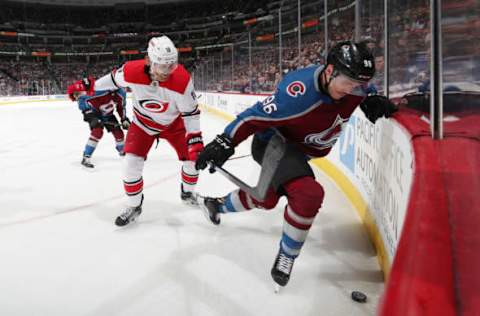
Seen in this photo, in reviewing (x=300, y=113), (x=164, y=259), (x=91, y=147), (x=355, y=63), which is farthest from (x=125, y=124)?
(x=355, y=63)

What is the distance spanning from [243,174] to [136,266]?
225cm

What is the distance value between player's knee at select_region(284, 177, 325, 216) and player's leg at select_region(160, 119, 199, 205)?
1.33 m

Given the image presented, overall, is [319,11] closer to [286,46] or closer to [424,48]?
[286,46]

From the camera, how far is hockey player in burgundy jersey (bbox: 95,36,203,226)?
8.70 ft

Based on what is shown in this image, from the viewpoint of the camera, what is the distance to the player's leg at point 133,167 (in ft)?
9.17

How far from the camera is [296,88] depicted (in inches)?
71.9

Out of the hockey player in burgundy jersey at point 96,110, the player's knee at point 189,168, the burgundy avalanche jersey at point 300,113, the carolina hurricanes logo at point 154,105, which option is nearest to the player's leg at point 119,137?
Result: the hockey player in burgundy jersey at point 96,110

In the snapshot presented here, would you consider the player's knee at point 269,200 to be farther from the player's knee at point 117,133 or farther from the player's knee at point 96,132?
the player's knee at point 117,133

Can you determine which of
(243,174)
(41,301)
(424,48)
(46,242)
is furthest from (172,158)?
(424,48)

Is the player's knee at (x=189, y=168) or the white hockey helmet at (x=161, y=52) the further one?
the player's knee at (x=189, y=168)

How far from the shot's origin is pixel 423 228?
2.54 feet

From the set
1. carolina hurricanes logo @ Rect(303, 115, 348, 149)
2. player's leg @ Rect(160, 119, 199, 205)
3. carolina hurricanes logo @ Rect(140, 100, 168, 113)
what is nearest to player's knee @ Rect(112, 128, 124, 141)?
player's leg @ Rect(160, 119, 199, 205)

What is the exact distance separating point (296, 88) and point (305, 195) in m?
0.48

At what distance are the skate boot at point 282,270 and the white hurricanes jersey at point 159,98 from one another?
122 cm
